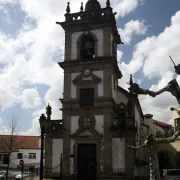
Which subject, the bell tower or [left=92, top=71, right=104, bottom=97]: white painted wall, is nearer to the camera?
the bell tower

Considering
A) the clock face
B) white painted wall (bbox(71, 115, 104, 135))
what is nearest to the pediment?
the clock face

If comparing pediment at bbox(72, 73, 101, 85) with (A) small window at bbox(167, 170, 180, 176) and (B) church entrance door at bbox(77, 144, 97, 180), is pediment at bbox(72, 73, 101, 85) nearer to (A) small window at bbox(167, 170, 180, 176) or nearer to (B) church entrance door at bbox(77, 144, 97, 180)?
(B) church entrance door at bbox(77, 144, 97, 180)

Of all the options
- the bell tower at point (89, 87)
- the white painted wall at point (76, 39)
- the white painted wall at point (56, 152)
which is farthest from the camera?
the white painted wall at point (76, 39)

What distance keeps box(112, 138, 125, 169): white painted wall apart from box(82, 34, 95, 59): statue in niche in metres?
8.25

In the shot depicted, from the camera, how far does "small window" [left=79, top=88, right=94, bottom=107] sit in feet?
91.4

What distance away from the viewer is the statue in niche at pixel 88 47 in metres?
29.2

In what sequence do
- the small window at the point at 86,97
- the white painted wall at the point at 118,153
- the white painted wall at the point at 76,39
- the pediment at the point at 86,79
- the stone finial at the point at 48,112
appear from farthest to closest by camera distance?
the white painted wall at the point at 76,39, the stone finial at the point at 48,112, the pediment at the point at 86,79, the small window at the point at 86,97, the white painted wall at the point at 118,153

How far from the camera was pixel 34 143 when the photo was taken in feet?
214

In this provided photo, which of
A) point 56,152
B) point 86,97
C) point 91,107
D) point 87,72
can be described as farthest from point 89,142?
point 87,72

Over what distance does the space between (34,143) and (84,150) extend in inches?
1578

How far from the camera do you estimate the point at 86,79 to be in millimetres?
28328

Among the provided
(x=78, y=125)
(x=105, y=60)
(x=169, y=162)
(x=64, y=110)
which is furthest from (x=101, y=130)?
(x=169, y=162)

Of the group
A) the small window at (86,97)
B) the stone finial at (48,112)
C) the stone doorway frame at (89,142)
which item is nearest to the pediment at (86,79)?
the small window at (86,97)

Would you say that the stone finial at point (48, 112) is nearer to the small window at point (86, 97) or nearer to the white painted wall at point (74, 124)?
the white painted wall at point (74, 124)
